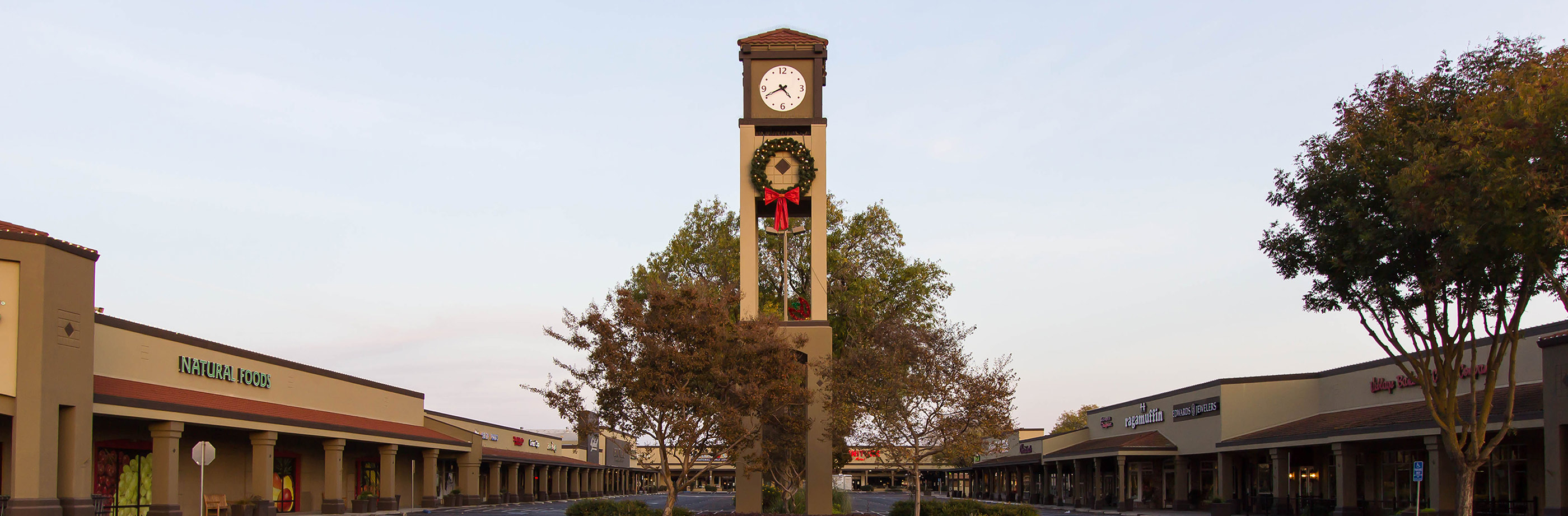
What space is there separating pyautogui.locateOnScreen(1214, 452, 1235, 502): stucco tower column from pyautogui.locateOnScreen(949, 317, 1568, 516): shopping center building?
0.08 metres

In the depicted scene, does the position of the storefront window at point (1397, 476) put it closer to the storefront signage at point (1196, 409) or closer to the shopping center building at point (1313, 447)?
the shopping center building at point (1313, 447)

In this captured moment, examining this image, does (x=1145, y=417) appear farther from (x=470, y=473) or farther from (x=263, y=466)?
(x=263, y=466)

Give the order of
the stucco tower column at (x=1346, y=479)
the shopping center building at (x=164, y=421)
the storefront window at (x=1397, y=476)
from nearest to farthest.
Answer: the shopping center building at (x=164, y=421) → the stucco tower column at (x=1346, y=479) → the storefront window at (x=1397, y=476)

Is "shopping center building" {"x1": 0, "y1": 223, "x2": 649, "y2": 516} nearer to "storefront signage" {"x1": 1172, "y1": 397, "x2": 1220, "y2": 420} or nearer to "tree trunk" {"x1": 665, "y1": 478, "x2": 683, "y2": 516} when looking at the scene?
"tree trunk" {"x1": 665, "y1": 478, "x2": 683, "y2": 516}

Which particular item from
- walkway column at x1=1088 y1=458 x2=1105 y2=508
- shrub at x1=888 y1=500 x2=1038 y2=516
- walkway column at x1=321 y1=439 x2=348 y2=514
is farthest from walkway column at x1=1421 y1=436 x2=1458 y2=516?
walkway column at x1=321 y1=439 x2=348 y2=514

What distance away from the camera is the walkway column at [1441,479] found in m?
31.4

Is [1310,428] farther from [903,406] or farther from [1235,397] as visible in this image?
[903,406]

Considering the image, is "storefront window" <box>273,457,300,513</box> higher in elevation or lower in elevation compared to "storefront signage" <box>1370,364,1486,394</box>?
lower

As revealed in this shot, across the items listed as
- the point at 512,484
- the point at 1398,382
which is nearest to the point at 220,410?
the point at 1398,382

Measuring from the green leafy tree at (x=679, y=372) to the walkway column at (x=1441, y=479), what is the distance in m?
18.1

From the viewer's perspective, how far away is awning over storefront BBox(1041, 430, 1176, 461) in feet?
173

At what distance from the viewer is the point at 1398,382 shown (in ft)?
128

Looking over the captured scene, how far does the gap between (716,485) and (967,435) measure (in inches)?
5483

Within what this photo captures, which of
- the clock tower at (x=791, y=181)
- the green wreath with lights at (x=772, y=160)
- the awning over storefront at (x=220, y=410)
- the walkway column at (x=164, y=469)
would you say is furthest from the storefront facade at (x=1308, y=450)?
the walkway column at (x=164, y=469)
